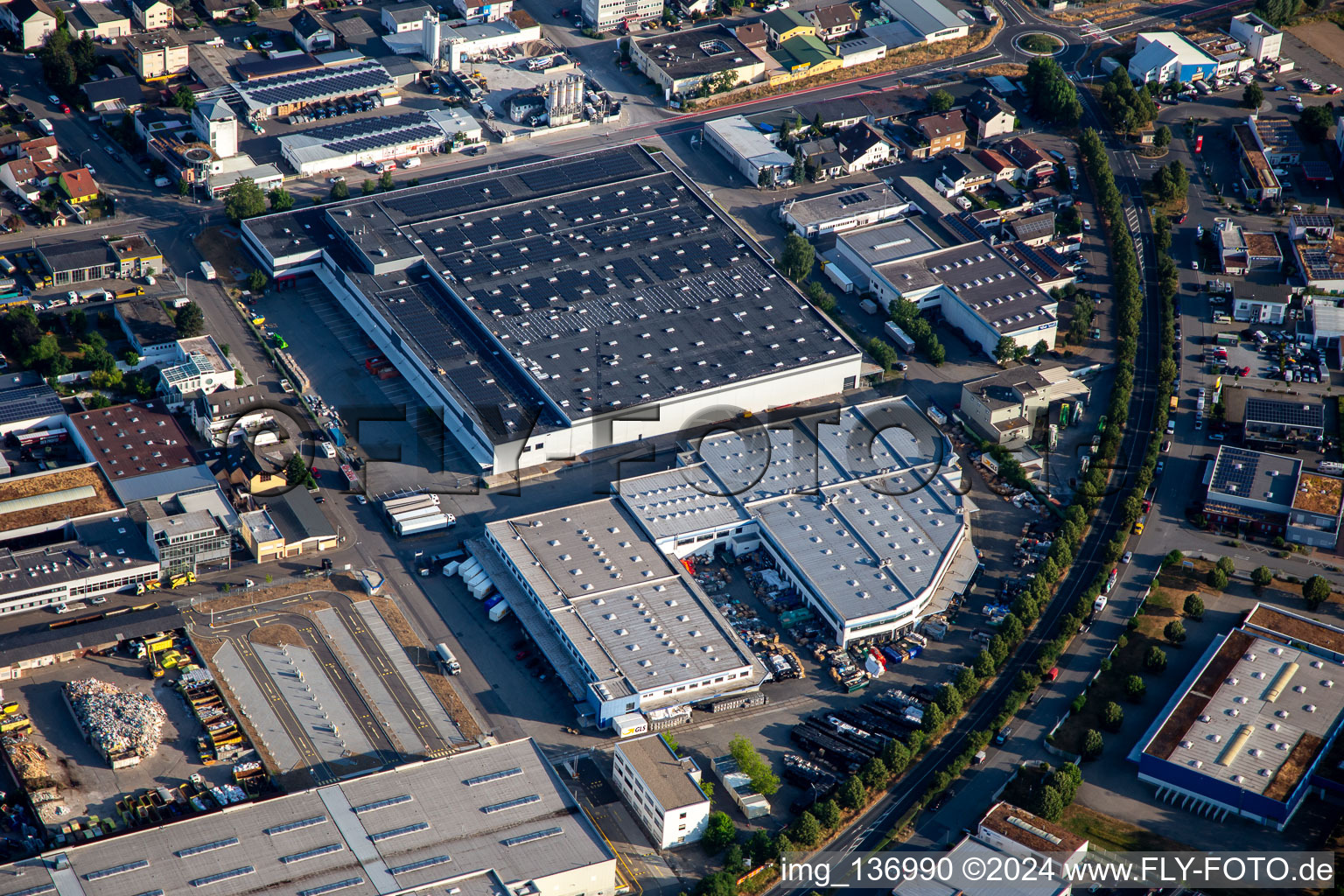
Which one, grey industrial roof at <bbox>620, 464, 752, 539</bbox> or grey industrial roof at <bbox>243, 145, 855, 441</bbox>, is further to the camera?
grey industrial roof at <bbox>243, 145, 855, 441</bbox>

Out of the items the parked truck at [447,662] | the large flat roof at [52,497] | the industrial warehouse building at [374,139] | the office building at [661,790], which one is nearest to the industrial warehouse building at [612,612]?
the office building at [661,790]

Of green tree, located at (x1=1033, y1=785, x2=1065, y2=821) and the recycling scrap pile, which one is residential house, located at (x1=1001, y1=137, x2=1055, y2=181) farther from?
the recycling scrap pile

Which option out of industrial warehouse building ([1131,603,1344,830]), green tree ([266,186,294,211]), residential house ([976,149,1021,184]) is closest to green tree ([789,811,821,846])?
industrial warehouse building ([1131,603,1344,830])

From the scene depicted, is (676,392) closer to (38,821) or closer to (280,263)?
(280,263)

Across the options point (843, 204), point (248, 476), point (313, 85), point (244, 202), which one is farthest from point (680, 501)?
point (313, 85)

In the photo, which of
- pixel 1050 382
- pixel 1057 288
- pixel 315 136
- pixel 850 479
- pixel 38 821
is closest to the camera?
pixel 38 821

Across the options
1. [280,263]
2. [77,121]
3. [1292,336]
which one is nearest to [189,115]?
[77,121]

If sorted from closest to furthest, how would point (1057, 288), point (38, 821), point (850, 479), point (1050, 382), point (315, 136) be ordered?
point (38, 821) < point (850, 479) < point (1050, 382) < point (1057, 288) < point (315, 136)
